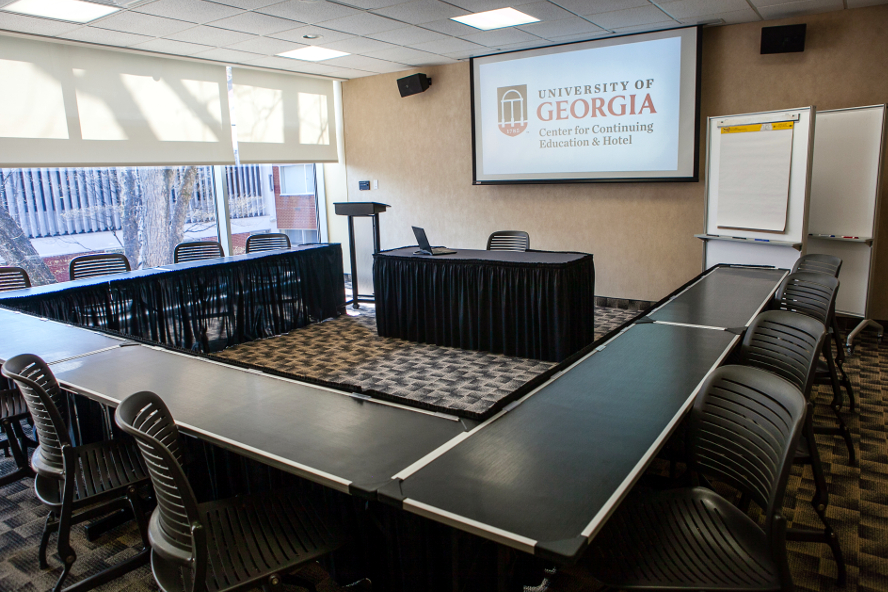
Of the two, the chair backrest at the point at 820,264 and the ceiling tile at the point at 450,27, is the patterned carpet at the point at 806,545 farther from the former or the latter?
the ceiling tile at the point at 450,27

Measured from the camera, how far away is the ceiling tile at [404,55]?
635cm

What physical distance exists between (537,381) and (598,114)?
4743 millimetres

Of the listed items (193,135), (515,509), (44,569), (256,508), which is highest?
(193,135)

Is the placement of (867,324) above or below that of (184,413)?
below

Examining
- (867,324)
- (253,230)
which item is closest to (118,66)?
(253,230)

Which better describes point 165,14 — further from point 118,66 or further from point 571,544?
point 571,544

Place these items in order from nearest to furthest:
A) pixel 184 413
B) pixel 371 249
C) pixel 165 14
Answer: pixel 184 413
pixel 165 14
pixel 371 249

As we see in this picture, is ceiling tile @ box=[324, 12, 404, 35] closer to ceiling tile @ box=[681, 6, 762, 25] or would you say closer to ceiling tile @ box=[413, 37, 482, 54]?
ceiling tile @ box=[413, 37, 482, 54]

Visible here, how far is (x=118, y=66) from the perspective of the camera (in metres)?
5.88

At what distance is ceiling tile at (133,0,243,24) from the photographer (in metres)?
4.34

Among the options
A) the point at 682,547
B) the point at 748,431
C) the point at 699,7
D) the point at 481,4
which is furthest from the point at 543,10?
the point at 682,547

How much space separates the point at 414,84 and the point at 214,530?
21.4 feet

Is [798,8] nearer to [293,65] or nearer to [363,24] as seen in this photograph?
[363,24]

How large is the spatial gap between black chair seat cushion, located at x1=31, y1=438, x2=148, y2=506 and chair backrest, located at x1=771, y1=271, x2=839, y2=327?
3.42 m
